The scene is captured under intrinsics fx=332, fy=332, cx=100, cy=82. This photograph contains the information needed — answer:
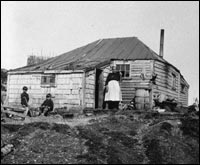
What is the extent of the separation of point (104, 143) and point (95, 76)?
368 inches

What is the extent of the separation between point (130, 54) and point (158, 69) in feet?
6.86

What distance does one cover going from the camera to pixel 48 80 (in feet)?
65.7

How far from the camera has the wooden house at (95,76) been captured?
61.9 ft

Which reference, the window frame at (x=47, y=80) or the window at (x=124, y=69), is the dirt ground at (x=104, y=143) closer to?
the window frame at (x=47, y=80)

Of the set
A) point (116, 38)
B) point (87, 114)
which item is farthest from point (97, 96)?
point (116, 38)

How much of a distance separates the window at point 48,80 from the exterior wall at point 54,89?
239 millimetres

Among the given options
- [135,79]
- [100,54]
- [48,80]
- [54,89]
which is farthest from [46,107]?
[100,54]

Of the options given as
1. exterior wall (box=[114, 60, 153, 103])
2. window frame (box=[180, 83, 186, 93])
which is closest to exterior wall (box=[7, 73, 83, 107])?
exterior wall (box=[114, 60, 153, 103])

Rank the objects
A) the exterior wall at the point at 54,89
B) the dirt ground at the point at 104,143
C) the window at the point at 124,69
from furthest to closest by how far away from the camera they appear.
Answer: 1. the window at the point at 124,69
2. the exterior wall at the point at 54,89
3. the dirt ground at the point at 104,143

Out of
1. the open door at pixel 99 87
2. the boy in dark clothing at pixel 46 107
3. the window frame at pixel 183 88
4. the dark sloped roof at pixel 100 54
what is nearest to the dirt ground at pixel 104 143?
the boy in dark clothing at pixel 46 107

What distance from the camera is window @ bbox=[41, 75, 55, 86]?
1979 centimetres

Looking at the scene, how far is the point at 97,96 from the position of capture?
19.9 metres

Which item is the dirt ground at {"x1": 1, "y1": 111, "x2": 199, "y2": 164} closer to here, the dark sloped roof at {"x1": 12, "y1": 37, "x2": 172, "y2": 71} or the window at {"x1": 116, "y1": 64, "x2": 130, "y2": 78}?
the dark sloped roof at {"x1": 12, "y1": 37, "x2": 172, "y2": 71}

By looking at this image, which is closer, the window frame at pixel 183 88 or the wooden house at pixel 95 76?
the wooden house at pixel 95 76
